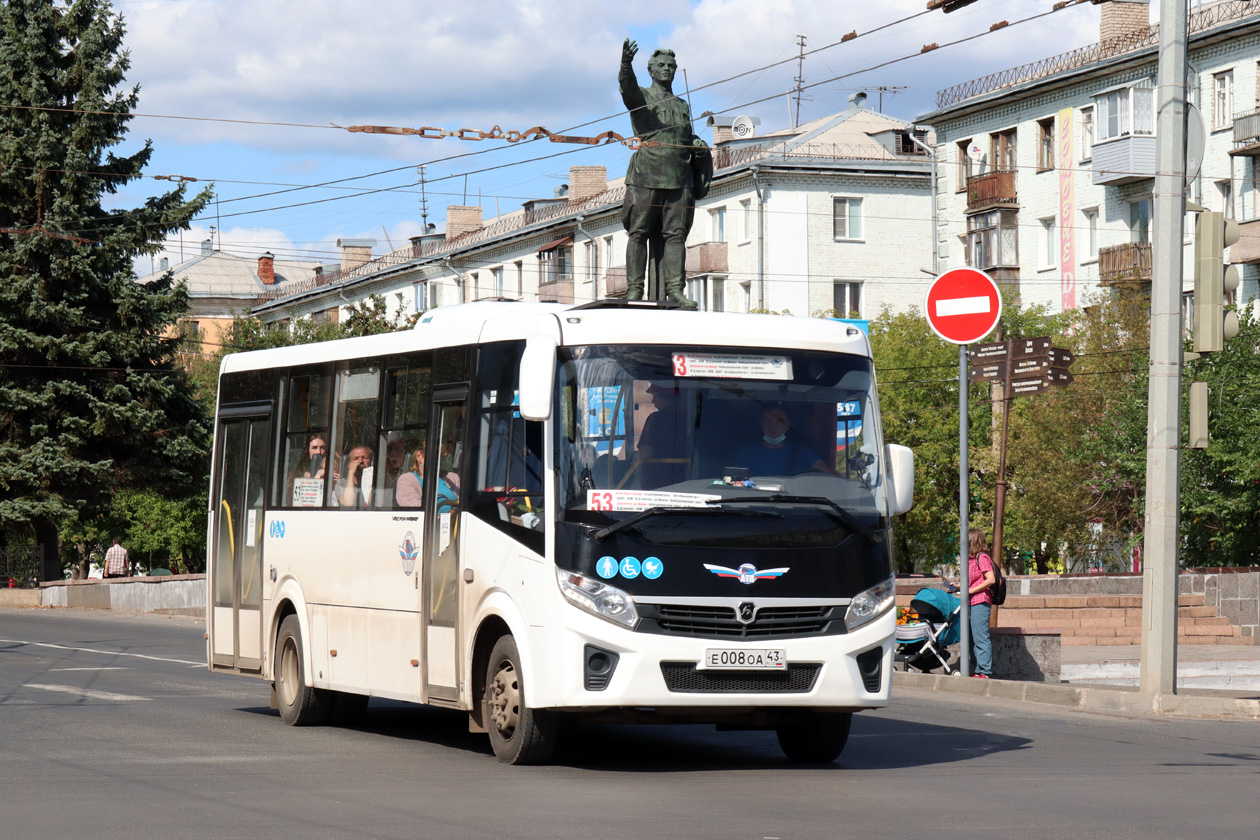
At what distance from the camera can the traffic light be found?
1630 centimetres

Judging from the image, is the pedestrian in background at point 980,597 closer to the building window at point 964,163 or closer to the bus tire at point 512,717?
the bus tire at point 512,717

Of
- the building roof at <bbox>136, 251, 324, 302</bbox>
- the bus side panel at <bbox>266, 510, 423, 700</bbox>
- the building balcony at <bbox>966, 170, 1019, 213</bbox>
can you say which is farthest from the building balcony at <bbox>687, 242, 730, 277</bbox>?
the building roof at <bbox>136, 251, 324, 302</bbox>

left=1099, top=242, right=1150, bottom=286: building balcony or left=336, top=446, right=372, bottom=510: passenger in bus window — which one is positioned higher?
left=1099, top=242, right=1150, bottom=286: building balcony

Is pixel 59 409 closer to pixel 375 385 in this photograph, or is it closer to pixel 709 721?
pixel 375 385

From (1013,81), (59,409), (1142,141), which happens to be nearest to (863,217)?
(1013,81)

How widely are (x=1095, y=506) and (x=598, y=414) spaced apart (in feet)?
120

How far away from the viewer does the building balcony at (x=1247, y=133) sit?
5003cm

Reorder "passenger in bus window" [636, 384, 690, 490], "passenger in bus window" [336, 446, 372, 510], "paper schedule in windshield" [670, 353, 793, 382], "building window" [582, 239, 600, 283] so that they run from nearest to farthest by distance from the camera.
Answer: "passenger in bus window" [636, 384, 690, 490]
"paper schedule in windshield" [670, 353, 793, 382]
"passenger in bus window" [336, 446, 372, 510]
"building window" [582, 239, 600, 283]

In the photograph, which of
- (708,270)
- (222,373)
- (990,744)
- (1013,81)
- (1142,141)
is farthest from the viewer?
(708,270)

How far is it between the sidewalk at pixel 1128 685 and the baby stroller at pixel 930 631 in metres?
0.40

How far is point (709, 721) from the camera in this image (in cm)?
1116

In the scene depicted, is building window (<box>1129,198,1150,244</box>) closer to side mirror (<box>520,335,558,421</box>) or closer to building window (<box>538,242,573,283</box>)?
building window (<box>538,242,573,283</box>)

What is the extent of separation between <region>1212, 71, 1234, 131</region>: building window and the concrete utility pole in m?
38.0

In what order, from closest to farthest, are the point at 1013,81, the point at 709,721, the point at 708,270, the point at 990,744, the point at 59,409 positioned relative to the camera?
the point at 709,721, the point at 990,744, the point at 59,409, the point at 1013,81, the point at 708,270
